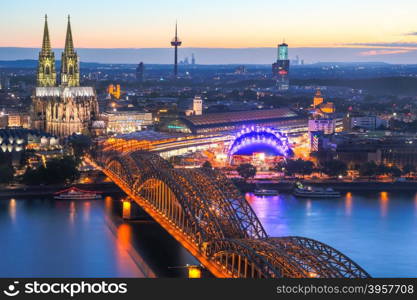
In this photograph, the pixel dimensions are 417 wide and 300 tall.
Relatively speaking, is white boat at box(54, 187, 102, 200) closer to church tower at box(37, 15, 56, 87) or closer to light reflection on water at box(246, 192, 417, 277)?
light reflection on water at box(246, 192, 417, 277)

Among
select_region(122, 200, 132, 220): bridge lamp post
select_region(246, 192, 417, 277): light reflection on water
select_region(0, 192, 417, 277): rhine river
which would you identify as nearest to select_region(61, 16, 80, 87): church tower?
select_region(0, 192, 417, 277): rhine river

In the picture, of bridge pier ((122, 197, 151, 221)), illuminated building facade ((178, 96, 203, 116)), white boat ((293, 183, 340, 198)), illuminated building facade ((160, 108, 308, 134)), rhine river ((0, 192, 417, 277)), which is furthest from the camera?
illuminated building facade ((178, 96, 203, 116))

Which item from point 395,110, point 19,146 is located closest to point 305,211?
point 19,146

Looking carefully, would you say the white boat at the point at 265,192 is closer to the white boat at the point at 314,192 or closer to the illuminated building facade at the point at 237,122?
the white boat at the point at 314,192

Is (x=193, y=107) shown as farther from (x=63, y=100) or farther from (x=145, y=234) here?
(x=145, y=234)

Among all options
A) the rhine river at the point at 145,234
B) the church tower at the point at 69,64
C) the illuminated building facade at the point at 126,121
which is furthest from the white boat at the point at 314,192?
the illuminated building facade at the point at 126,121

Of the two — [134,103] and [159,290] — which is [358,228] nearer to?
[159,290]
